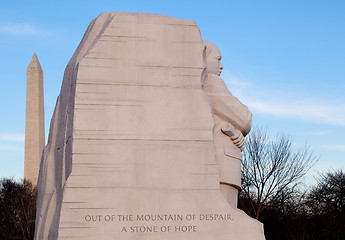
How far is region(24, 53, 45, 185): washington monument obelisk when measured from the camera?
35531mm

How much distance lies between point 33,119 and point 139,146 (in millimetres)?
30041

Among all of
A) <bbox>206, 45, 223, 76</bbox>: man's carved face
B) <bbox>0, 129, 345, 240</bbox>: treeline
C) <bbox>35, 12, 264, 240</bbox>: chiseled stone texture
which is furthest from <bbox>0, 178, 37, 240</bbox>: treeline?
<bbox>35, 12, 264, 240</bbox>: chiseled stone texture

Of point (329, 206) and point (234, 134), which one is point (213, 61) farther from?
point (329, 206)

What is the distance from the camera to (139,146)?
733cm

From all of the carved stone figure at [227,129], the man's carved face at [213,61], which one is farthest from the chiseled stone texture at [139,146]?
the man's carved face at [213,61]

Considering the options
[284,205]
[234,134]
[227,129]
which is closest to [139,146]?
[227,129]

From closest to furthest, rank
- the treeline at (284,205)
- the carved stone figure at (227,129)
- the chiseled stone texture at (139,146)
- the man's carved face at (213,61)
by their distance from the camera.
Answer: the chiseled stone texture at (139,146)
the carved stone figure at (227,129)
the man's carved face at (213,61)
the treeline at (284,205)

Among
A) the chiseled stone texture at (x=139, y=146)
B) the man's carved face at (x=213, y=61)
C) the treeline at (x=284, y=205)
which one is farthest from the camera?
the treeline at (x=284, y=205)

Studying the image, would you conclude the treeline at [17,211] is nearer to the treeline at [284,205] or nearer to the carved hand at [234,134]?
the treeline at [284,205]

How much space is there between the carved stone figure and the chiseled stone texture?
18.2 inches

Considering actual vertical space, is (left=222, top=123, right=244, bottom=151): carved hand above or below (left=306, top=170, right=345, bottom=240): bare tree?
below

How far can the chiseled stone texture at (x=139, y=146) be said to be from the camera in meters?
7.11

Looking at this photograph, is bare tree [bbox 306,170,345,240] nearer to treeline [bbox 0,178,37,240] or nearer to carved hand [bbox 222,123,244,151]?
treeline [bbox 0,178,37,240]

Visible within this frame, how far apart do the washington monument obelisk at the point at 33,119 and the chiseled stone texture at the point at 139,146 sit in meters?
28.5
